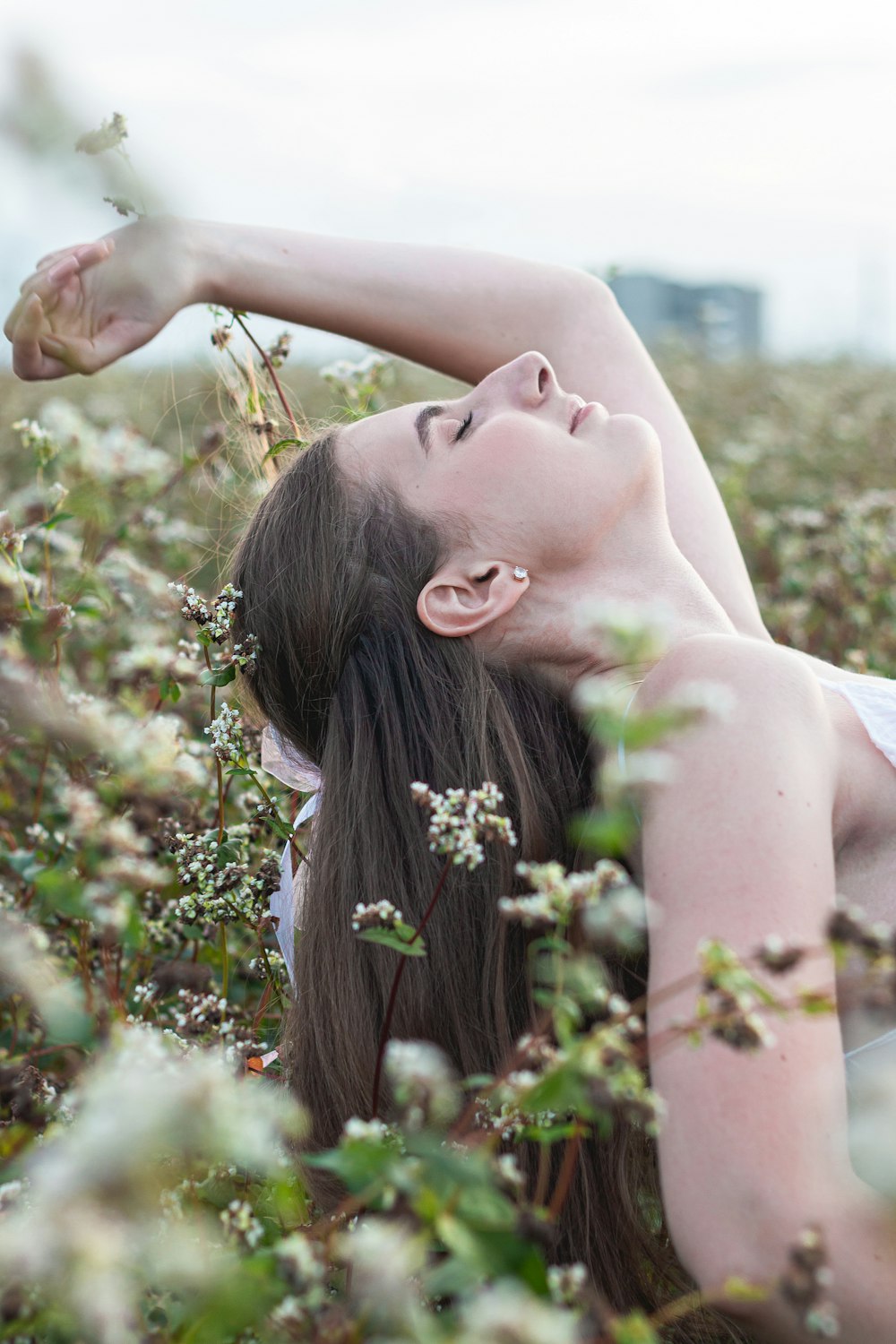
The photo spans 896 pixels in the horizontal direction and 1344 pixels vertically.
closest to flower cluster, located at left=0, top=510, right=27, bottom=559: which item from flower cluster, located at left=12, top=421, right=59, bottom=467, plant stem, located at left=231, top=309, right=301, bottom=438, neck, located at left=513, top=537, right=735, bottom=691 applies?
flower cluster, located at left=12, top=421, right=59, bottom=467

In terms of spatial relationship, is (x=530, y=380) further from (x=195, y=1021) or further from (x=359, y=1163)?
(x=359, y=1163)

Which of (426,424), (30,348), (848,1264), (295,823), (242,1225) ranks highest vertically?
(30,348)

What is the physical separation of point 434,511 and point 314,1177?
986mm

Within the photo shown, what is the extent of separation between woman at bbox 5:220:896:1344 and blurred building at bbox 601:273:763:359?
455 centimetres

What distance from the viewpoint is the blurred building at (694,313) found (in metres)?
9.65

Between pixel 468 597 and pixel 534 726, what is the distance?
0.23 m

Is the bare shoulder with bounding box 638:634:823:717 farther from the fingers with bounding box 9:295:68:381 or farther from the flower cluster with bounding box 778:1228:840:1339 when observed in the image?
the fingers with bounding box 9:295:68:381

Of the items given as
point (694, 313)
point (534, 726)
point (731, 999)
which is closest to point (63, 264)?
point (534, 726)

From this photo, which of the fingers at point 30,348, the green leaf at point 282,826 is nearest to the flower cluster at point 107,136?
the fingers at point 30,348

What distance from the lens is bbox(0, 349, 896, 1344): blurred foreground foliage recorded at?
761mm

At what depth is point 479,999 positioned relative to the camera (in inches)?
62.7

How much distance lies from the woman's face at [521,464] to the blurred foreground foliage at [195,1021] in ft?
1.14

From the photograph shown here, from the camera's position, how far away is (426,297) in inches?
98.0

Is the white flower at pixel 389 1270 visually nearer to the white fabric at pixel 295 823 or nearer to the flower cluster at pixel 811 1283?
the flower cluster at pixel 811 1283
